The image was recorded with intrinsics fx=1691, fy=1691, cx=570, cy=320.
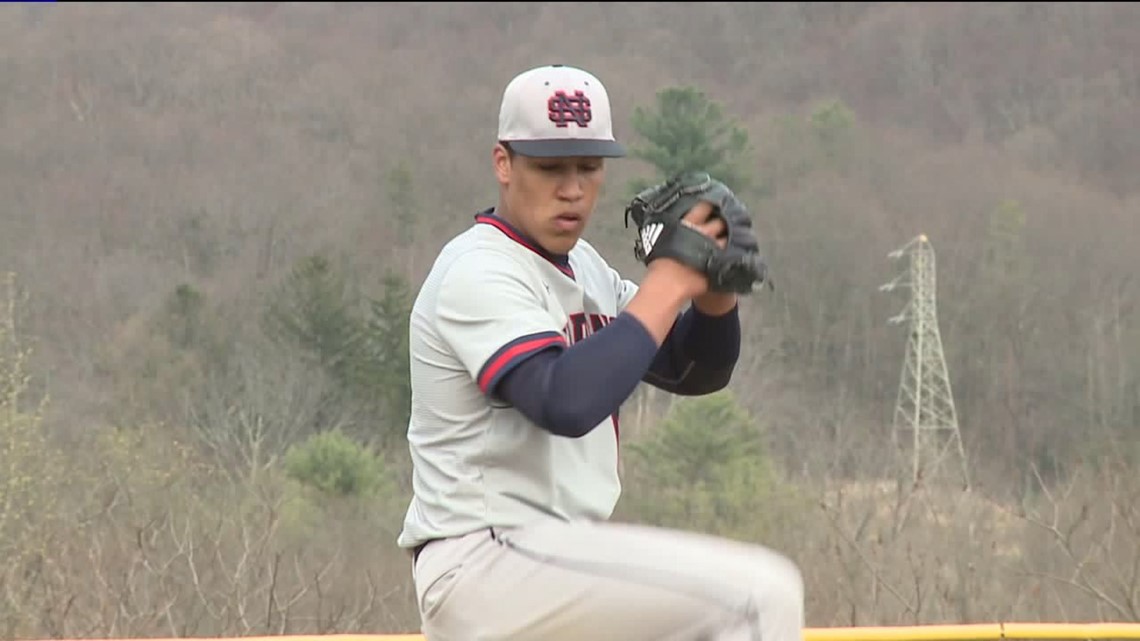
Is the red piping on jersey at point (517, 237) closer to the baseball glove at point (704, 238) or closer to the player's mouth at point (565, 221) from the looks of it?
the player's mouth at point (565, 221)

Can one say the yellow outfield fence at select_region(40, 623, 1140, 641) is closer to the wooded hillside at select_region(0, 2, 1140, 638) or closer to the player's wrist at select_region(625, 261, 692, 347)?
the player's wrist at select_region(625, 261, 692, 347)

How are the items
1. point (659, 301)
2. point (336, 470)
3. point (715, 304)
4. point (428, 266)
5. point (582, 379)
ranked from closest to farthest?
point (582, 379) → point (659, 301) → point (715, 304) → point (336, 470) → point (428, 266)

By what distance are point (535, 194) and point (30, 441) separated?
10912 millimetres

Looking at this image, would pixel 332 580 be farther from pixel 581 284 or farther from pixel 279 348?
pixel 279 348

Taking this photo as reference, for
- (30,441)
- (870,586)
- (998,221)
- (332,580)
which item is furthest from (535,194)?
(998,221)

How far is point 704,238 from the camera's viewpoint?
92.3 inches

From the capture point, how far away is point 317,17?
60031mm

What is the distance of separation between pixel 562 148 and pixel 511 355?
0.32 metres

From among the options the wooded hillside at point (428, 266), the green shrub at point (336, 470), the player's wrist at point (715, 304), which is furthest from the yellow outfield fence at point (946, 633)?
the green shrub at point (336, 470)

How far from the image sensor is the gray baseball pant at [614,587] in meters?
2.22

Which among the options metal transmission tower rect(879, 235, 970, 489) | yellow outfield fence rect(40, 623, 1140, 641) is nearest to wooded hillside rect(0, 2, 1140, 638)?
metal transmission tower rect(879, 235, 970, 489)

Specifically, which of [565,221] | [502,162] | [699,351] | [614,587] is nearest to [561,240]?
[565,221]

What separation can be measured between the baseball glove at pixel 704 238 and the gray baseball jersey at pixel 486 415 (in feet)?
0.62

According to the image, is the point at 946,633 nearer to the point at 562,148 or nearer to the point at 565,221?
the point at 565,221
